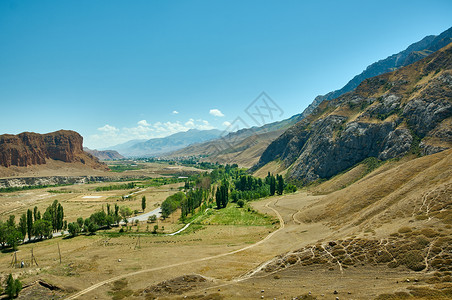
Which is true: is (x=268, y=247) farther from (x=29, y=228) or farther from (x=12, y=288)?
(x=29, y=228)

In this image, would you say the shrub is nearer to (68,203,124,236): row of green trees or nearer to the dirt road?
the dirt road

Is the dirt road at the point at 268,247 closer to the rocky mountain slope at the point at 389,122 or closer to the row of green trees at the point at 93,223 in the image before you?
the row of green trees at the point at 93,223

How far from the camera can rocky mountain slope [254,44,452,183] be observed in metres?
105

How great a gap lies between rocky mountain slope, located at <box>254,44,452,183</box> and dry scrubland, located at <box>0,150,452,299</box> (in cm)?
4879

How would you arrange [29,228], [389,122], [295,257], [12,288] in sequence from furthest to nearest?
[389,122] < [29,228] < [295,257] < [12,288]

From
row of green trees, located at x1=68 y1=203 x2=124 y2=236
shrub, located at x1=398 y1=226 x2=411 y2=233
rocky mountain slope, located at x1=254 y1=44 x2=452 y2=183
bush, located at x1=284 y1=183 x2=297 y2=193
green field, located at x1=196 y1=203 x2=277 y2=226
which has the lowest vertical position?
green field, located at x1=196 y1=203 x2=277 y2=226

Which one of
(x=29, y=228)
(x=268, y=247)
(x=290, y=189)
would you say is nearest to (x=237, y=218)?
(x=268, y=247)

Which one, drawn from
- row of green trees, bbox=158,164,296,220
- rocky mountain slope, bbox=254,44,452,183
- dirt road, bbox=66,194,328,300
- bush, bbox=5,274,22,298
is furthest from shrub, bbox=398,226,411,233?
row of green trees, bbox=158,164,296,220

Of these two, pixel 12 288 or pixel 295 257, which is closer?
pixel 12 288

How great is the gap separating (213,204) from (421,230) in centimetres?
10943

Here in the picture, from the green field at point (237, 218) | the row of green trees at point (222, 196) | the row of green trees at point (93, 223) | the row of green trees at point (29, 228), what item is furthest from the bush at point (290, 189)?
the row of green trees at point (29, 228)

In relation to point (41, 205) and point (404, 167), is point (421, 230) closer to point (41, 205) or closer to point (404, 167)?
point (404, 167)

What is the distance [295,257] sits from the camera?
4053cm

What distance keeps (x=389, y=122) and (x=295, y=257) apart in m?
120
